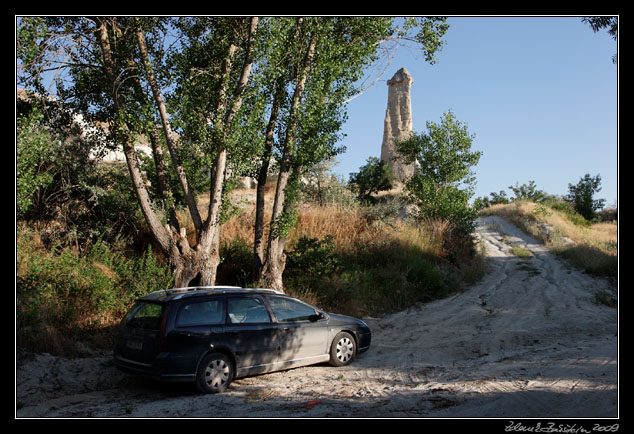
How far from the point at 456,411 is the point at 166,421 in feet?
11.5

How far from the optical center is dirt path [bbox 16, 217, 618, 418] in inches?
235

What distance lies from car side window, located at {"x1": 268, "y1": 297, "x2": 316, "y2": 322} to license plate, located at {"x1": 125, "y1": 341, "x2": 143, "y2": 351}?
220 centimetres

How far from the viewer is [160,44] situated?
12602mm

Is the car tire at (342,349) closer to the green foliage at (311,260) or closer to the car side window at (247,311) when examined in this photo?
the car side window at (247,311)

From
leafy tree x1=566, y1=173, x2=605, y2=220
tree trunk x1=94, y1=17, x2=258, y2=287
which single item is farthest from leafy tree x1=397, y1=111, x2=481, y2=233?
leafy tree x1=566, y1=173, x2=605, y2=220

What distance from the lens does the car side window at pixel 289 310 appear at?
26.8 feet

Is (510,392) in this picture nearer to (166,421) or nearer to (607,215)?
(166,421)

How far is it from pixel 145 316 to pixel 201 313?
0.85 metres

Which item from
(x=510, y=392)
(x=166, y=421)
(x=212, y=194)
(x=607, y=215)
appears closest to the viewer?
(x=166, y=421)

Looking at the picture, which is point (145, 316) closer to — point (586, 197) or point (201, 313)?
point (201, 313)

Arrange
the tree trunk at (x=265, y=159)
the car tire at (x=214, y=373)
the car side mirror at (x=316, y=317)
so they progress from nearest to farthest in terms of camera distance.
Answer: the car tire at (x=214, y=373) < the car side mirror at (x=316, y=317) < the tree trunk at (x=265, y=159)

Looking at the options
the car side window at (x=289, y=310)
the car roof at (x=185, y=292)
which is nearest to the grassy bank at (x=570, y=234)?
the car side window at (x=289, y=310)

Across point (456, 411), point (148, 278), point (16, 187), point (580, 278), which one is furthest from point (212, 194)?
point (580, 278)

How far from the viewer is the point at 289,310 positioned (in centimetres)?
833
